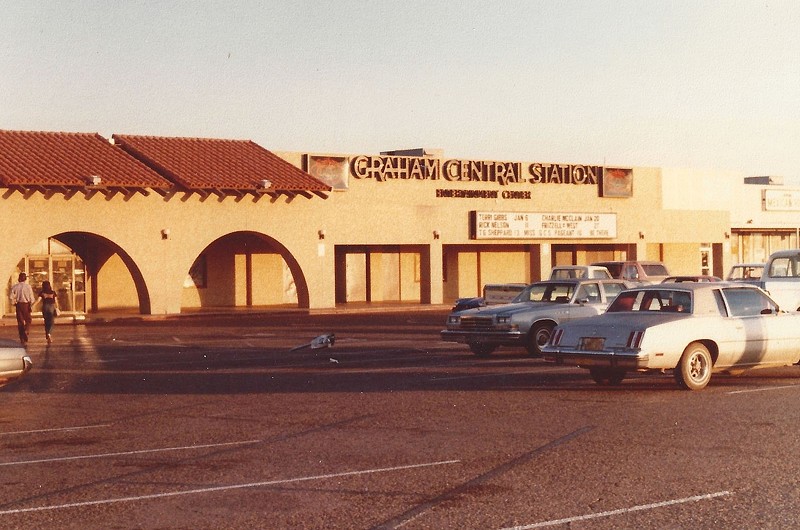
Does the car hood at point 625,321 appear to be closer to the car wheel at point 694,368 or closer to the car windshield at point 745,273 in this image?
the car wheel at point 694,368

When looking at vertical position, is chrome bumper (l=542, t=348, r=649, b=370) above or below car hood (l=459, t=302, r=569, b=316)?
below

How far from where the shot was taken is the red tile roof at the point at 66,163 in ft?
128

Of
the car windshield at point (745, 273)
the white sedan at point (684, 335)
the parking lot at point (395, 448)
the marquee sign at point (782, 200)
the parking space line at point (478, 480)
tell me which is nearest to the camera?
the parking space line at point (478, 480)

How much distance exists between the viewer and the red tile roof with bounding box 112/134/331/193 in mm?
43125

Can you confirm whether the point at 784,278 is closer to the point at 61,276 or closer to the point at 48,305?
the point at 48,305

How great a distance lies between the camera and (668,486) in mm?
9664

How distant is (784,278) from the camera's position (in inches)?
1011

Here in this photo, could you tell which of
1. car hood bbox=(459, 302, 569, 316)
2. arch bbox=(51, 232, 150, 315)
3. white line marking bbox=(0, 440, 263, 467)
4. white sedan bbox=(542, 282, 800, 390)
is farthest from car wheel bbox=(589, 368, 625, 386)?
arch bbox=(51, 232, 150, 315)

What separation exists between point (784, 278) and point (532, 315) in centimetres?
630

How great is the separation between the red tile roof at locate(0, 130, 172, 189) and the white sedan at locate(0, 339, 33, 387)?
23061 millimetres

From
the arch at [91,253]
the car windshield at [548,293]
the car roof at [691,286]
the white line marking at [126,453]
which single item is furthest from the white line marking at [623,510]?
the arch at [91,253]

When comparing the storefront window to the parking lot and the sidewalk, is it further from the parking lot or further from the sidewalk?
the parking lot

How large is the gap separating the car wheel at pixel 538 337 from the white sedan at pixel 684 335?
14.3 feet

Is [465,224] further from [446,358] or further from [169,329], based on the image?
[446,358]
